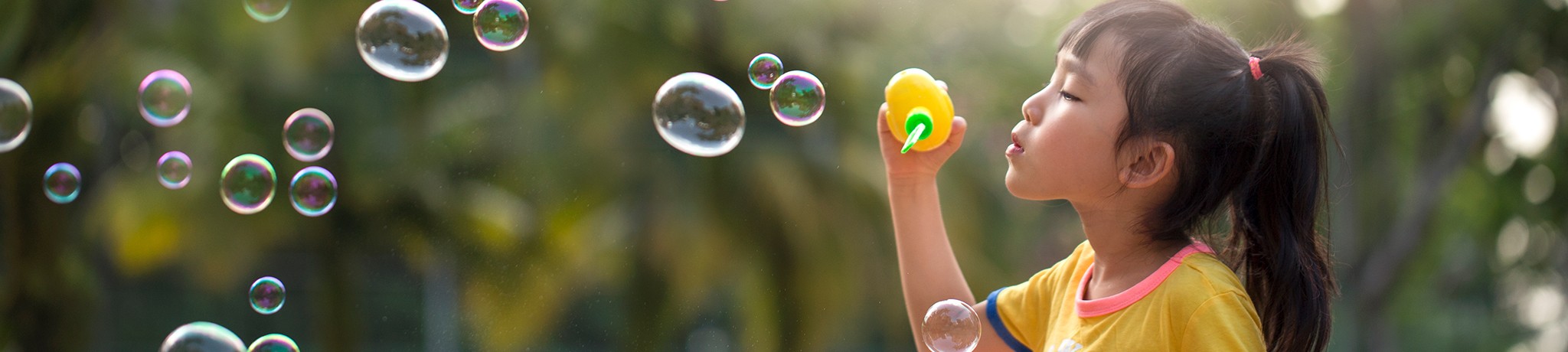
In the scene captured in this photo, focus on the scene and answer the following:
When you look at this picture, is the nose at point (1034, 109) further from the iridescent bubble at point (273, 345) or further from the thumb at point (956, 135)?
the iridescent bubble at point (273, 345)

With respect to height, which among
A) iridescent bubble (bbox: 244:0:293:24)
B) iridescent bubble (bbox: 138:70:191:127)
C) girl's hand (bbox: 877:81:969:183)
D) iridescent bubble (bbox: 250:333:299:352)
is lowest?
iridescent bubble (bbox: 250:333:299:352)

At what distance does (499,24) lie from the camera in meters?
2.19

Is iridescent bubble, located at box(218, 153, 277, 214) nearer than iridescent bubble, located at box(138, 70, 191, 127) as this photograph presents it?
Yes

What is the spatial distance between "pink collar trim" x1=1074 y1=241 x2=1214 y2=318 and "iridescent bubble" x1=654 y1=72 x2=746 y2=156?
0.69 meters

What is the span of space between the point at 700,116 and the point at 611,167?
532 centimetres

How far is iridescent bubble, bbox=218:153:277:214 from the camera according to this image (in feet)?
7.86

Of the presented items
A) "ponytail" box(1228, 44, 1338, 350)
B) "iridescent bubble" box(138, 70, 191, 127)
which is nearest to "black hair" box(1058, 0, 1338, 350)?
"ponytail" box(1228, 44, 1338, 350)

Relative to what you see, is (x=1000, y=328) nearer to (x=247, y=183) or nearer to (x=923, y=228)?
(x=923, y=228)

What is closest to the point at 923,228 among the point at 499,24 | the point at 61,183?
the point at 499,24

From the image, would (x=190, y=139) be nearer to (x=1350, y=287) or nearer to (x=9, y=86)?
(x=9, y=86)

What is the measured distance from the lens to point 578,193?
7.07 meters

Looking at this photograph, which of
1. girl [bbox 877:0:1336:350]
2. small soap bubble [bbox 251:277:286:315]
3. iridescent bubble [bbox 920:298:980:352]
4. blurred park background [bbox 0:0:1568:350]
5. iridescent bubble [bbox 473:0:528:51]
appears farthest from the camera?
blurred park background [bbox 0:0:1568:350]

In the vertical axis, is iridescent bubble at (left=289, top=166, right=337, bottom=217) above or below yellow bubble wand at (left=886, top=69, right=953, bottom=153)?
below

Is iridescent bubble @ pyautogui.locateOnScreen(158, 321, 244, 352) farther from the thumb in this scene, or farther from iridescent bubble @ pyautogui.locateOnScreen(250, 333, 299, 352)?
the thumb
